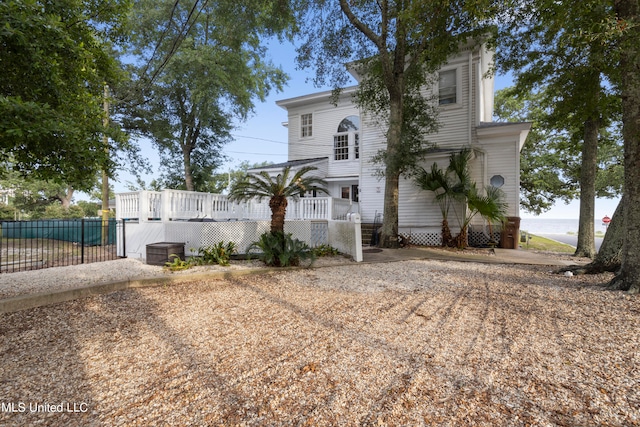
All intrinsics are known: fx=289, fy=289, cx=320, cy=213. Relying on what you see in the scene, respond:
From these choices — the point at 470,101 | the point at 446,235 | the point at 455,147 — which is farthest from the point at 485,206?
the point at 470,101

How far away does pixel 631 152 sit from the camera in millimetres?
4523

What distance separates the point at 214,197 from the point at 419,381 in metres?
8.96

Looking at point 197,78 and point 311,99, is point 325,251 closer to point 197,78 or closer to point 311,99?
point 311,99

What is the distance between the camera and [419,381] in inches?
82.8

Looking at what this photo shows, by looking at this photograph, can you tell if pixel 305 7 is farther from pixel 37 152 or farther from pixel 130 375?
pixel 130 375

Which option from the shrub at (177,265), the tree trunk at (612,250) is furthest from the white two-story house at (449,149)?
the shrub at (177,265)

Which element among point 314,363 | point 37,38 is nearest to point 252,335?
point 314,363

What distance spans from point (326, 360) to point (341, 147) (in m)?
13.9

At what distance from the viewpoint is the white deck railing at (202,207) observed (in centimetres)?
827

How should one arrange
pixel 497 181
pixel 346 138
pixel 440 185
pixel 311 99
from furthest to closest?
pixel 311 99
pixel 346 138
pixel 497 181
pixel 440 185

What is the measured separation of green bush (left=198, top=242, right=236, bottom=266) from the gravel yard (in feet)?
8.30

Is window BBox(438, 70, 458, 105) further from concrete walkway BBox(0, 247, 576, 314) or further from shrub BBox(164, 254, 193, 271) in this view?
shrub BBox(164, 254, 193, 271)

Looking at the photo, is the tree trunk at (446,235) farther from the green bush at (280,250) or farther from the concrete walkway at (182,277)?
the green bush at (280,250)

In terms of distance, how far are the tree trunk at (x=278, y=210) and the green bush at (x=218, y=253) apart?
1.47 meters
